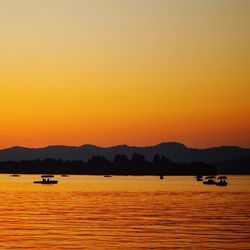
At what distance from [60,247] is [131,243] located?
689 cm

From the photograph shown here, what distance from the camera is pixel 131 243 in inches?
2443

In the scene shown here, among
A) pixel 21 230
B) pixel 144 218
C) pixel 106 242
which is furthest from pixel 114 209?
pixel 106 242

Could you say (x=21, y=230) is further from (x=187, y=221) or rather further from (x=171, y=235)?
(x=187, y=221)

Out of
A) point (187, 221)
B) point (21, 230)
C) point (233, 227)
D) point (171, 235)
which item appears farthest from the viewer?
point (187, 221)

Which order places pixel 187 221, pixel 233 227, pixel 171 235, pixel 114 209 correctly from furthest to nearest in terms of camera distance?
pixel 114 209 < pixel 187 221 < pixel 233 227 < pixel 171 235

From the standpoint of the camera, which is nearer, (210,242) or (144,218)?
(210,242)

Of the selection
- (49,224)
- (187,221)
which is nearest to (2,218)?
(49,224)

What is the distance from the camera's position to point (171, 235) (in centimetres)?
6806

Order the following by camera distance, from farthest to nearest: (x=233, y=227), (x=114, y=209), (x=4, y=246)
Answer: (x=114, y=209) < (x=233, y=227) < (x=4, y=246)

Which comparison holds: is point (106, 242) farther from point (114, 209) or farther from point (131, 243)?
point (114, 209)

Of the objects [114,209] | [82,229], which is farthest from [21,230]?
[114,209]

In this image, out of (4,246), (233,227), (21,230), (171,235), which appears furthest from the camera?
(233,227)

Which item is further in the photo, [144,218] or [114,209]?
[114,209]

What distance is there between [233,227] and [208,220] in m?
9.06
